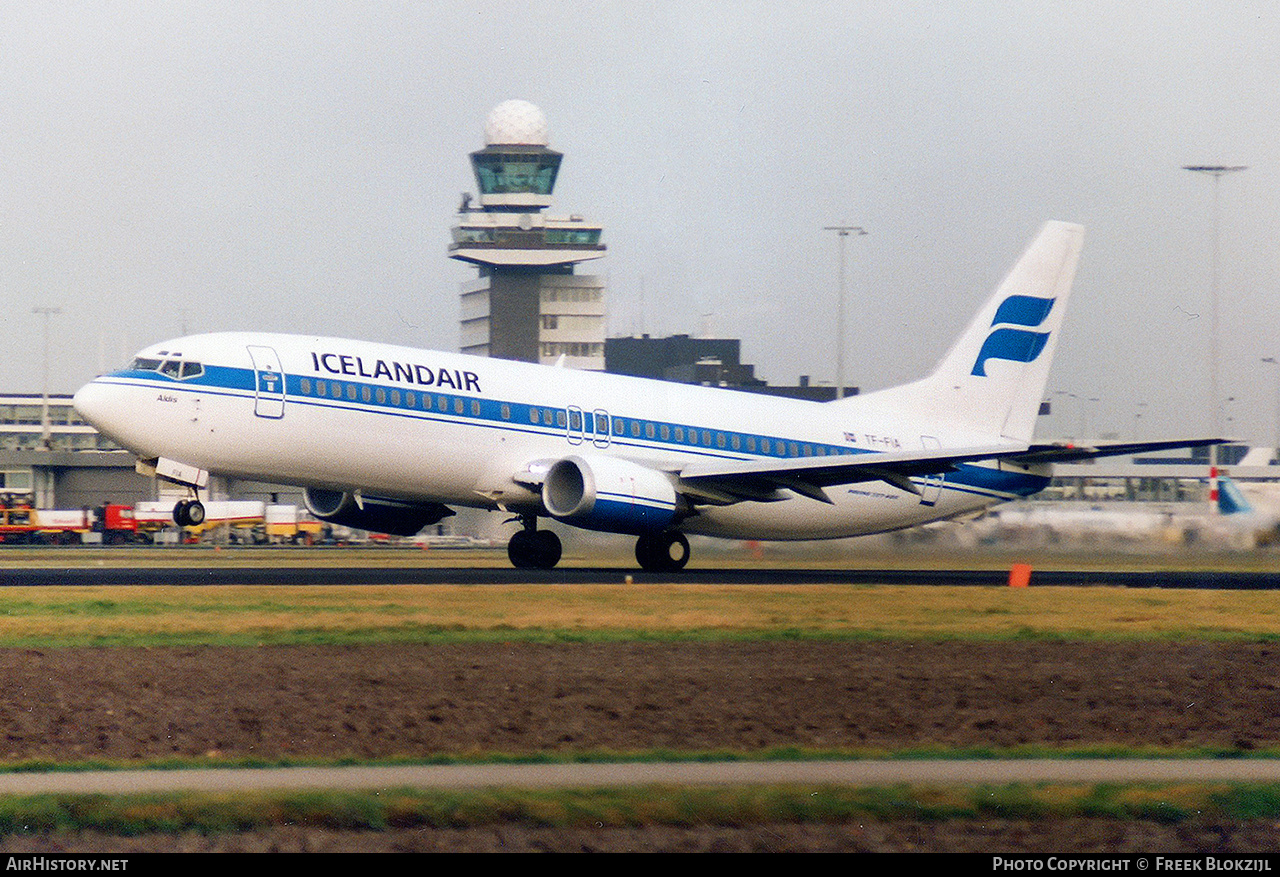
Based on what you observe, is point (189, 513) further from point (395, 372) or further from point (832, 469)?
point (832, 469)

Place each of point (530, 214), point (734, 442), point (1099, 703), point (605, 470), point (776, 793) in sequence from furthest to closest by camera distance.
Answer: point (530, 214) → point (734, 442) → point (605, 470) → point (1099, 703) → point (776, 793)

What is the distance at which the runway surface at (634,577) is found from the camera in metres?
27.4

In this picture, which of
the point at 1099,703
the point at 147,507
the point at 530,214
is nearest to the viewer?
the point at 1099,703

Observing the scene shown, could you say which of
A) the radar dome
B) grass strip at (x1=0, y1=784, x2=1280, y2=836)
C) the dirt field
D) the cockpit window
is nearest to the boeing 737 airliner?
the cockpit window

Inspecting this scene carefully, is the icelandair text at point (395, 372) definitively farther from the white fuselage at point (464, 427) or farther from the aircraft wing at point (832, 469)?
the aircraft wing at point (832, 469)

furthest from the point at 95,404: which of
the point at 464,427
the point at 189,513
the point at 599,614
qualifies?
the point at 599,614

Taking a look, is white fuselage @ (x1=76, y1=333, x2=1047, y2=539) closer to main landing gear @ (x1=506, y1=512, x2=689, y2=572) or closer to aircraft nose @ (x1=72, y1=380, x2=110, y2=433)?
aircraft nose @ (x1=72, y1=380, x2=110, y2=433)

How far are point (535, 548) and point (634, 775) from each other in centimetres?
2165

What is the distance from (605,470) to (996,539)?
11549mm

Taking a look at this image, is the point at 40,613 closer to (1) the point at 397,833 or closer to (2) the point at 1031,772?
(1) the point at 397,833

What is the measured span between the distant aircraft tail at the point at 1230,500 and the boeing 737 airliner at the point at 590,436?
516 centimetres

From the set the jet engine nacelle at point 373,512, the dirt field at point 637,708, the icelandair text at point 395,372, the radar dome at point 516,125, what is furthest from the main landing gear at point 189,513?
the radar dome at point 516,125

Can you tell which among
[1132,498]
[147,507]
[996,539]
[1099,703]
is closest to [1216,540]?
[996,539]

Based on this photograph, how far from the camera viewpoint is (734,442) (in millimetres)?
33469
